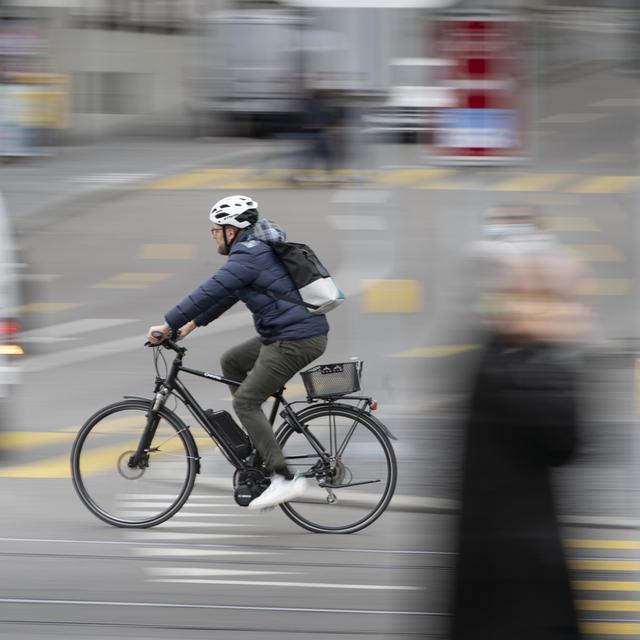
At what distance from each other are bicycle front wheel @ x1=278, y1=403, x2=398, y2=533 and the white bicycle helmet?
3.28 feet

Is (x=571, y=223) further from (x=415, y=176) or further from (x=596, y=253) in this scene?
(x=415, y=176)

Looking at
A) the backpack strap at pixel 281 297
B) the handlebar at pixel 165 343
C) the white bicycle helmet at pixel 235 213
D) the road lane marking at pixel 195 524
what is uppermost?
the white bicycle helmet at pixel 235 213

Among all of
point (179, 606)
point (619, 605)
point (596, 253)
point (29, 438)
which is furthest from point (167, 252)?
point (619, 605)

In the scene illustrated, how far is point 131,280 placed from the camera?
15.8 metres

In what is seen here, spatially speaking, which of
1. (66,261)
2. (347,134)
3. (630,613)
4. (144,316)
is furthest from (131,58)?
(630,613)

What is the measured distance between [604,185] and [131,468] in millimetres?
15346

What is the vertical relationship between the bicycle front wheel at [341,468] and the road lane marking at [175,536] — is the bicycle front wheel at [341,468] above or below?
above

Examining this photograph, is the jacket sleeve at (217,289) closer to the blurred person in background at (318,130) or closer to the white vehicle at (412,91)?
the white vehicle at (412,91)

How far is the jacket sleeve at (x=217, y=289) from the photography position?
7.01m

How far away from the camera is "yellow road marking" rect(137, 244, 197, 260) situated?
16989 mm

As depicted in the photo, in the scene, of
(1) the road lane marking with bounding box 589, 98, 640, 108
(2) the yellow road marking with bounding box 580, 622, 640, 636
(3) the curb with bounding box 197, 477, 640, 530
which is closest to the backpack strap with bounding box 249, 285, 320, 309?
(3) the curb with bounding box 197, 477, 640, 530

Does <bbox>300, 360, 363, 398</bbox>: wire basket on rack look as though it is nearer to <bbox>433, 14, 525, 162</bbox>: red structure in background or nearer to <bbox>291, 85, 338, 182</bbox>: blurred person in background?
<bbox>433, 14, 525, 162</bbox>: red structure in background

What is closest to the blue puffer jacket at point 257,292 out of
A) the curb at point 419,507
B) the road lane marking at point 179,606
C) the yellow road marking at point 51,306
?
the curb at point 419,507

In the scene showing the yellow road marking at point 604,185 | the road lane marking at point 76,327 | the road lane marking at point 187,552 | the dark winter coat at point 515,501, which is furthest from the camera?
the yellow road marking at point 604,185
